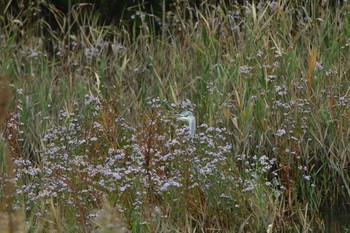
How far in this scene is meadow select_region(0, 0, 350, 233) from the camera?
13.5 ft

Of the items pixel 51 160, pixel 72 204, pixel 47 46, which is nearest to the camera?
pixel 72 204

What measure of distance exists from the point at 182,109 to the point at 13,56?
6.40ft

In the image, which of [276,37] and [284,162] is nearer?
[284,162]

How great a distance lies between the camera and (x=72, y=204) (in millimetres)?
3982

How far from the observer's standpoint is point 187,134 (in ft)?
14.5

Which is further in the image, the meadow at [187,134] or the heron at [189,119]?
the heron at [189,119]

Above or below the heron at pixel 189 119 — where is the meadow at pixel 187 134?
below

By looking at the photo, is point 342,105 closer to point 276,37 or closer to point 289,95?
point 289,95

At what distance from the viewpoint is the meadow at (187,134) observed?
4105mm

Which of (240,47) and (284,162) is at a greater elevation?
(240,47)

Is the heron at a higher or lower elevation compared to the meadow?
higher

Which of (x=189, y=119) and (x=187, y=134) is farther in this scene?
(x=189, y=119)

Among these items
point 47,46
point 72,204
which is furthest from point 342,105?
point 47,46

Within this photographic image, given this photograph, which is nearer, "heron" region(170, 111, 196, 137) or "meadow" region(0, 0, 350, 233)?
"meadow" region(0, 0, 350, 233)
